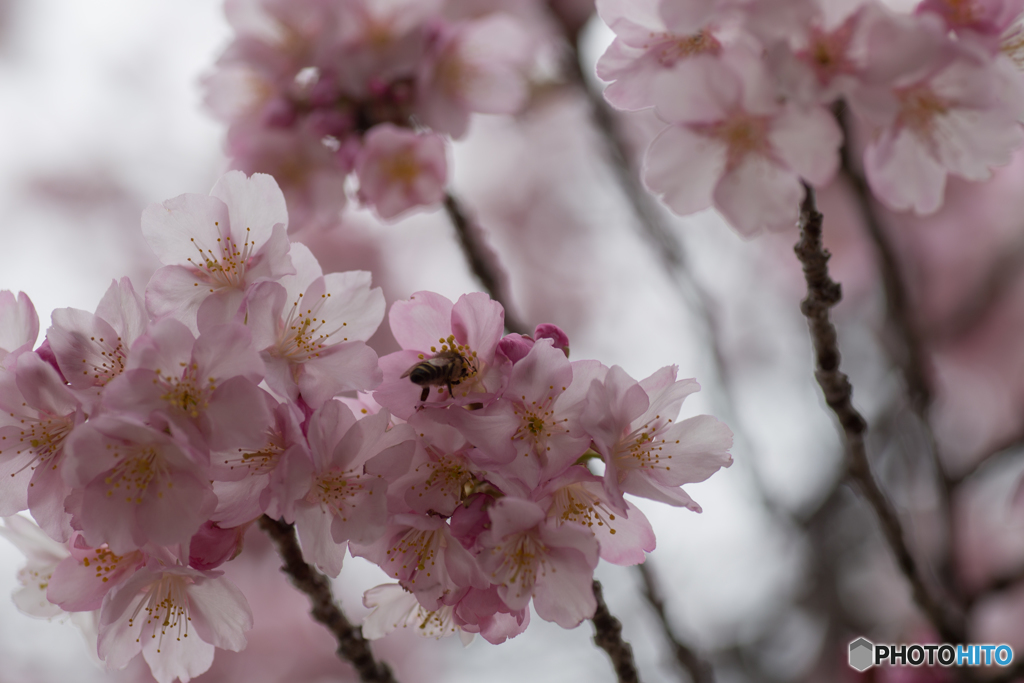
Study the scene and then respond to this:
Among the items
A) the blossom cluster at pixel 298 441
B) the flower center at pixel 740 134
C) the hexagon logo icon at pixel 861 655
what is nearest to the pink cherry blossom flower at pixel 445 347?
the blossom cluster at pixel 298 441

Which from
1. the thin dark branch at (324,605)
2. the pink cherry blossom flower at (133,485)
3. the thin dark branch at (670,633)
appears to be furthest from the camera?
the thin dark branch at (670,633)

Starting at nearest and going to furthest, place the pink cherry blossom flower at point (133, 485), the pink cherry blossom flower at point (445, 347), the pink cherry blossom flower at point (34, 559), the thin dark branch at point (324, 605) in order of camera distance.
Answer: the pink cherry blossom flower at point (133, 485) < the pink cherry blossom flower at point (445, 347) < the thin dark branch at point (324, 605) < the pink cherry blossom flower at point (34, 559)

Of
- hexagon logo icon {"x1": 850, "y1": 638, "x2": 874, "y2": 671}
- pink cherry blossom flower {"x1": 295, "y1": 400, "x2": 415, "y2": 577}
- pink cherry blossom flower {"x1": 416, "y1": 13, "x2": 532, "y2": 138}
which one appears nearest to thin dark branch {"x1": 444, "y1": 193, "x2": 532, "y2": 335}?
pink cherry blossom flower {"x1": 416, "y1": 13, "x2": 532, "y2": 138}

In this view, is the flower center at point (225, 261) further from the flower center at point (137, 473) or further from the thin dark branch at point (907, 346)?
the thin dark branch at point (907, 346)

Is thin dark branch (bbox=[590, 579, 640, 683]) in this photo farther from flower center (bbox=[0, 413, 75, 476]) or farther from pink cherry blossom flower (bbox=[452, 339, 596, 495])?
flower center (bbox=[0, 413, 75, 476])

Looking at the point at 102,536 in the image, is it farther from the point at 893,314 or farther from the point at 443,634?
the point at 893,314

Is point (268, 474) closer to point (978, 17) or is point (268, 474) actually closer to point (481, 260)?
point (481, 260)
